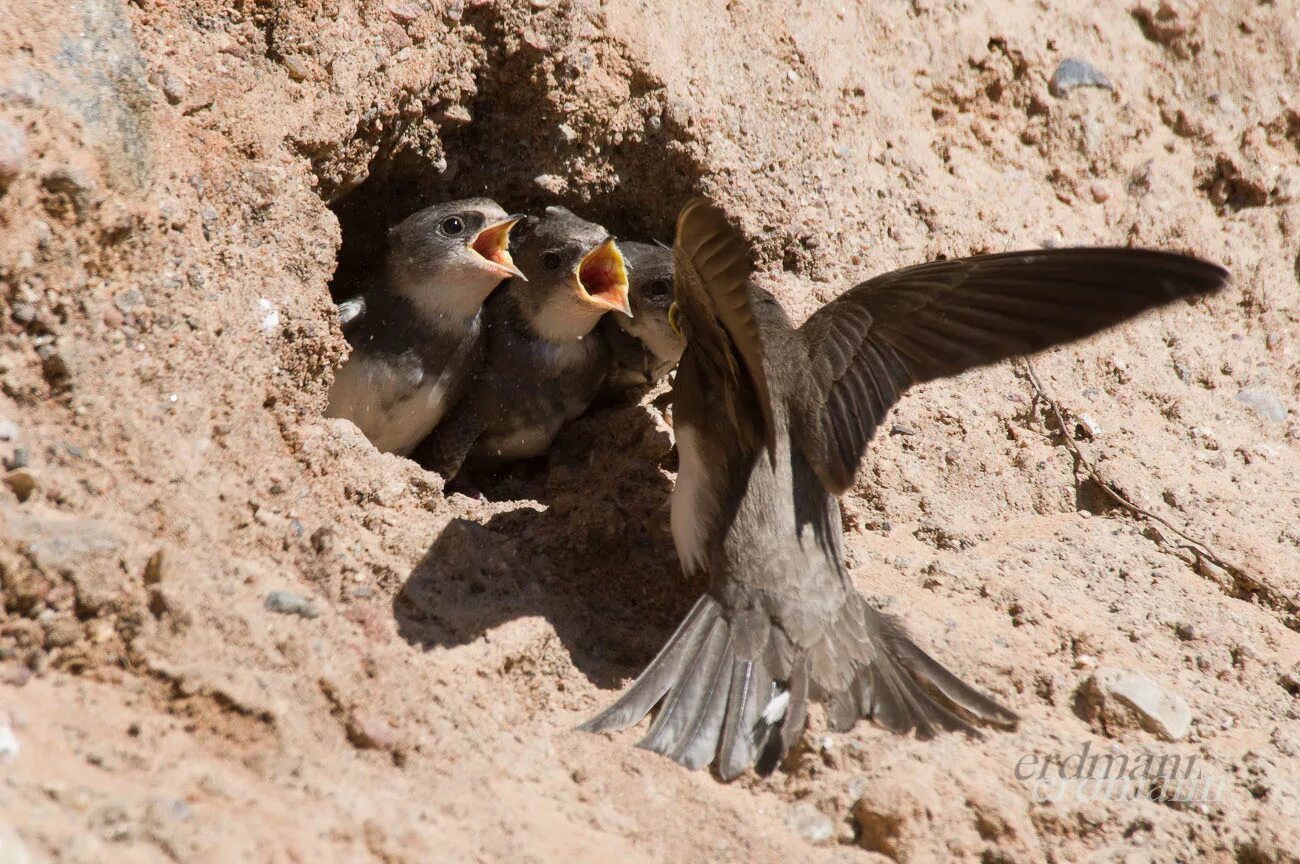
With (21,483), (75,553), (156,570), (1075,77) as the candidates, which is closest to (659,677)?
(156,570)

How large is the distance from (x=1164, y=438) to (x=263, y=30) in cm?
294

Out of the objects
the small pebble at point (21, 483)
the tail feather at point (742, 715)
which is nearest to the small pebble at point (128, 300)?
the small pebble at point (21, 483)

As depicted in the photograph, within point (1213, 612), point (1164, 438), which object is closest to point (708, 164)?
point (1164, 438)

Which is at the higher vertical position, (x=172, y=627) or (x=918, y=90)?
(x=918, y=90)

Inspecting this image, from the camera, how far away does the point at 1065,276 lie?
269 centimetres

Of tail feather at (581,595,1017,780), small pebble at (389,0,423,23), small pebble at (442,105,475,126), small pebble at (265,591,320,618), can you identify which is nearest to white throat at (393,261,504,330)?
small pebble at (442,105,475,126)

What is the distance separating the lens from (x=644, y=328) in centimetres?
416

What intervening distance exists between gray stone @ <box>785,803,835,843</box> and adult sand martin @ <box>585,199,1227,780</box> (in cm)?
16

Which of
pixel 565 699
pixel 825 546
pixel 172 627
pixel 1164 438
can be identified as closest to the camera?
pixel 172 627

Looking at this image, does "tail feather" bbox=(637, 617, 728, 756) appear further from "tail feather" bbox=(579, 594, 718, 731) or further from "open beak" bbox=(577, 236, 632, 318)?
"open beak" bbox=(577, 236, 632, 318)

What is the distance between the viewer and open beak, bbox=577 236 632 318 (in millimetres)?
4027

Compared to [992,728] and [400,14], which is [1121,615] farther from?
[400,14]

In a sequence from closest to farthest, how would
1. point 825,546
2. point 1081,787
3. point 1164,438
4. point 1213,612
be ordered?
point 1081,787
point 825,546
point 1213,612
point 1164,438

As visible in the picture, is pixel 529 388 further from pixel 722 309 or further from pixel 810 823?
pixel 810 823
